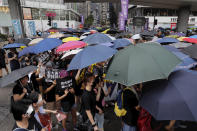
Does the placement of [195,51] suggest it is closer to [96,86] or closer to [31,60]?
[96,86]

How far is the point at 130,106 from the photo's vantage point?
2.57 metres

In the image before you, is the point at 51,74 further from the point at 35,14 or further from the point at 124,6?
the point at 35,14

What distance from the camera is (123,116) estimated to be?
2.71 m

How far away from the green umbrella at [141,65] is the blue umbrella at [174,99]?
160 millimetres

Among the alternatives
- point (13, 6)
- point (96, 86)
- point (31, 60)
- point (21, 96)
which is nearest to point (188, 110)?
point (96, 86)

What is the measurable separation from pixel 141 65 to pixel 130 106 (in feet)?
2.72

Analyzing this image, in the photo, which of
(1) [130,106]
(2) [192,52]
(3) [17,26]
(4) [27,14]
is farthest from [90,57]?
(4) [27,14]

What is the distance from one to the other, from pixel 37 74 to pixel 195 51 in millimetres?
4056

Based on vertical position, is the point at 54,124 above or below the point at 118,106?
below

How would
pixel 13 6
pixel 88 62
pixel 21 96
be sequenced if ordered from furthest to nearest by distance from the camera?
pixel 13 6
pixel 88 62
pixel 21 96

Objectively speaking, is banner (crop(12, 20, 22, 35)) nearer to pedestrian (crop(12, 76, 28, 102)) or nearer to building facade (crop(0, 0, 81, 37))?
pedestrian (crop(12, 76, 28, 102))

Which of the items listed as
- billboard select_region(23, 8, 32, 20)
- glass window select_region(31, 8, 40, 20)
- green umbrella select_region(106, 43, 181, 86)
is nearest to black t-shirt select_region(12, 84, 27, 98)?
green umbrella select_region(106, 43, 181, 86)

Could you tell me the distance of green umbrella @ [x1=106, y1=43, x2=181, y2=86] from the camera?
203 cm

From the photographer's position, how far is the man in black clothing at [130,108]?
→ 255 centimetres
